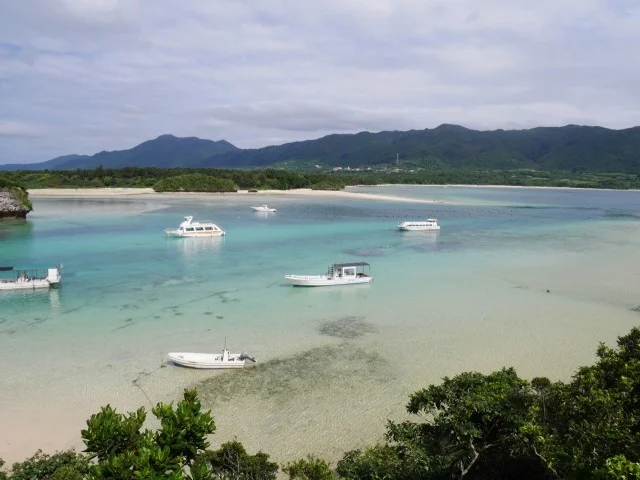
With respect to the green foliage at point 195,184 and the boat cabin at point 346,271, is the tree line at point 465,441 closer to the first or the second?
the boat cabin at point 346,271

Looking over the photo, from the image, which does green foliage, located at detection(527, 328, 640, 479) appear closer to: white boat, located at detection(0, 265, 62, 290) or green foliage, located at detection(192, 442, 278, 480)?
green foliage, located at detection(192, 442, 278, 480)

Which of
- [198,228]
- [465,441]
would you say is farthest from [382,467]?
[198,228]

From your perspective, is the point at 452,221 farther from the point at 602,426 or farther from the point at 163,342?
the point at 602,426

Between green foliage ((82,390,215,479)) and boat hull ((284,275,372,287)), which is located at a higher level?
green foliage ((82,390,215,479))

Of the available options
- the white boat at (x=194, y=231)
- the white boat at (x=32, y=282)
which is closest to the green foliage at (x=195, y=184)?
the white boat at (x=194, y=231)

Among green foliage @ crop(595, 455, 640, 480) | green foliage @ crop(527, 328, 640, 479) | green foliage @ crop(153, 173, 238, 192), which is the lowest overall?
green foliage @ crop(527, 328, 640, 479)

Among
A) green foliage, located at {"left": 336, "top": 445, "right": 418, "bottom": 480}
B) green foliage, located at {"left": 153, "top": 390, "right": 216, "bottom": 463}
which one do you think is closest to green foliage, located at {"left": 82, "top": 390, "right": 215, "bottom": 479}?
green foliage, located at {"left": 153, "top": 390, "right": 216, "bottom": 463}
